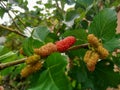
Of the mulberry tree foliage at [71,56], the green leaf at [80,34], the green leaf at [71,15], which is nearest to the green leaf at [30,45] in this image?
the mulberry tree foliage at [71,56]

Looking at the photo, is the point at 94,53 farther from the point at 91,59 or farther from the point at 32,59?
the point at 32,59

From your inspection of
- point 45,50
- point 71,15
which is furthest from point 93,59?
point 71,15

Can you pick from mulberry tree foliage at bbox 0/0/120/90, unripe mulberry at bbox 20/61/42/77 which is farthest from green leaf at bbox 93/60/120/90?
unripe mulberry at bbox 20/61/42/77

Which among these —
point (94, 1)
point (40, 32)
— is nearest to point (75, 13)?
point (94, 1)

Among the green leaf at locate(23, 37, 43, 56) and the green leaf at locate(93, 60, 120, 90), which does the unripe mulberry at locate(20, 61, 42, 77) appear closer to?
the green leaf at locate(23, 37, 43, 56)

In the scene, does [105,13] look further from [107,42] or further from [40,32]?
[40,32]
